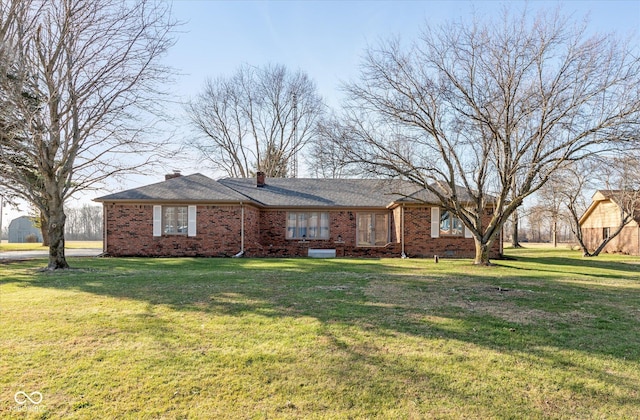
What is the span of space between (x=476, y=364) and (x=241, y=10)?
478 inches

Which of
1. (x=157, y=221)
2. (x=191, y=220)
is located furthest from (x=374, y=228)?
(x=157, y=221)

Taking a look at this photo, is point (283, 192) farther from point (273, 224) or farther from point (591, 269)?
point (591, 269)

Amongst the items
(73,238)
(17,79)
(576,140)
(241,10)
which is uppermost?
(241,10)

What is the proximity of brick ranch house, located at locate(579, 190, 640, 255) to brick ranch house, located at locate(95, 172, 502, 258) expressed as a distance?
1248cm

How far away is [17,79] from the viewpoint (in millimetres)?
10336

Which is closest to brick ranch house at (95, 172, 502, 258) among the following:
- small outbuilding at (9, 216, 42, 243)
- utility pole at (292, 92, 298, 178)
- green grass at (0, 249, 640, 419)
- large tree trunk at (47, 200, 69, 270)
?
large tree trunk at (47, 200, 69, 270)

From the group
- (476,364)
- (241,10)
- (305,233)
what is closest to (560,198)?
(305,233)

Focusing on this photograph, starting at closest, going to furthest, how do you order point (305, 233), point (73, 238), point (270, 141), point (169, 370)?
point (169, 370) < point (305, 233) < point (270, 141) < point (73, 238)

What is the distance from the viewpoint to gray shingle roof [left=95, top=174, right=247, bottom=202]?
58.5 ft

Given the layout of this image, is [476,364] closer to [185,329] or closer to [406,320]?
[406,320]

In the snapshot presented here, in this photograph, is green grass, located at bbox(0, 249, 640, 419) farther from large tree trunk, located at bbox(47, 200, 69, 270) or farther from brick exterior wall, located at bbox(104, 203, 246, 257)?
brick exterior wall, located at bbox(104, 203, 246, 257)

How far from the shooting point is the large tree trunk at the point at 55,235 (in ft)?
38.9

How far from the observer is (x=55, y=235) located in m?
11.9

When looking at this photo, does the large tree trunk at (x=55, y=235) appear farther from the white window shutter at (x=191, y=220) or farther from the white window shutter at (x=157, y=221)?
the white window shutter at (x=191, y=220)
